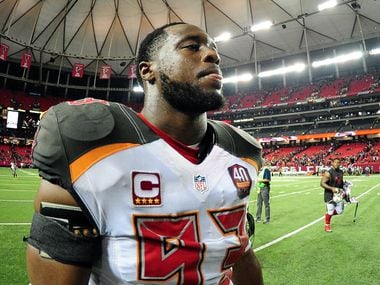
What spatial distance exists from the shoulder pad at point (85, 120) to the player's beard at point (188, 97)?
0.30 metres

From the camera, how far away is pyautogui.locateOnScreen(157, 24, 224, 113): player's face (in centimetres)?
138

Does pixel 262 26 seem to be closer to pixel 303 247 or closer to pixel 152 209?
pixel 303 247

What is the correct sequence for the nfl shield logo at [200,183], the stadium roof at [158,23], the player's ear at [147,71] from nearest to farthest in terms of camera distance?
the nfl shield logo at [200,183]
the player's ear at [147,71]
the stadium roof at [158,23]

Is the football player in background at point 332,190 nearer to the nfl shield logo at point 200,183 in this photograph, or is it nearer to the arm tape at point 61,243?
the nfl shield logo at point 200,183

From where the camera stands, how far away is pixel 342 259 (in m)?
5.59

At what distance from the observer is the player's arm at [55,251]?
3.29ft

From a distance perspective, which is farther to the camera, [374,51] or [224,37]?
[374,51]

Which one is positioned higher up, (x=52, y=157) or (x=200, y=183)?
(x=52, y=157)

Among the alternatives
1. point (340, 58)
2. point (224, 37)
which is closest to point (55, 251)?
point (224, 37)

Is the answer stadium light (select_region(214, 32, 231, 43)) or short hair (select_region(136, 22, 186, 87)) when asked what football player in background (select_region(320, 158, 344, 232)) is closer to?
short hair (select_region(136, 22, 186, 87))

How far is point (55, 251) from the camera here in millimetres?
1001

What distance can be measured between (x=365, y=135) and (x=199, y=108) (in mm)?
51293

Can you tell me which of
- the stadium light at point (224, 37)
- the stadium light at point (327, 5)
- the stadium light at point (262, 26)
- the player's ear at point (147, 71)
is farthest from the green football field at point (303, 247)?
the stadium light at point (224, 37)

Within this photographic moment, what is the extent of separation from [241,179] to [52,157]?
0.81 meters
